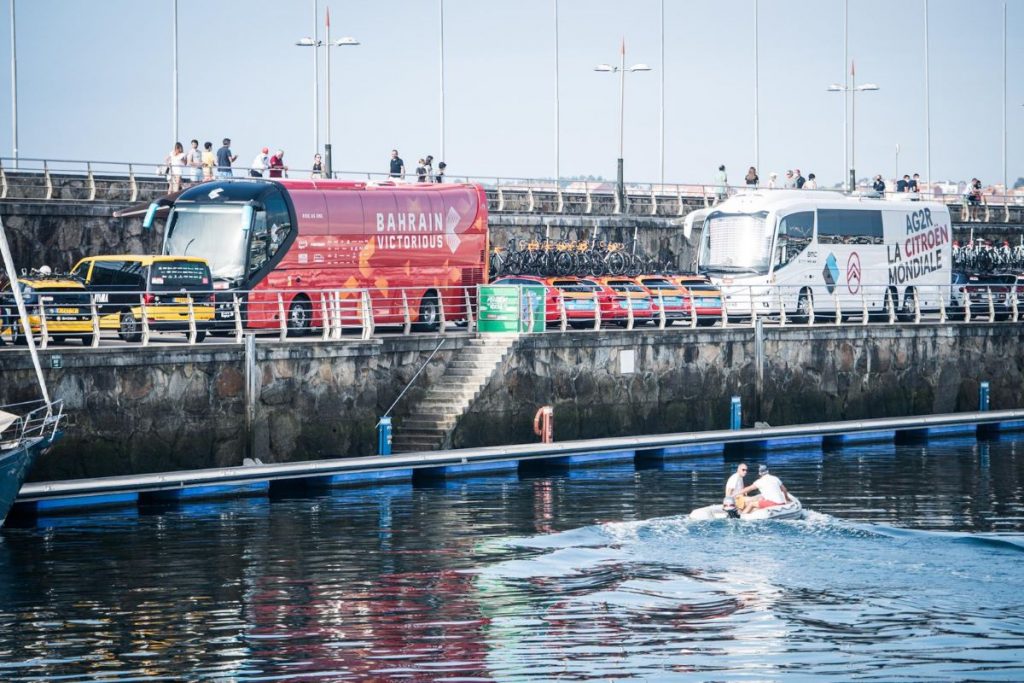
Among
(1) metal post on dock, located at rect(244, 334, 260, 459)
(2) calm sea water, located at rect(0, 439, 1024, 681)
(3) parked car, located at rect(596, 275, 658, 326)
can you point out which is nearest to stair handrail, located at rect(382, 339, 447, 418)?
(2) calm sea water, located at rect(0, 439, 1024, 681)

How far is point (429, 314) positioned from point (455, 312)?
73cm

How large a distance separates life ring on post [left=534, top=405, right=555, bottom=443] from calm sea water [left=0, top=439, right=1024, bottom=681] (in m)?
3.01

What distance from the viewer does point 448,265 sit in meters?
42.7

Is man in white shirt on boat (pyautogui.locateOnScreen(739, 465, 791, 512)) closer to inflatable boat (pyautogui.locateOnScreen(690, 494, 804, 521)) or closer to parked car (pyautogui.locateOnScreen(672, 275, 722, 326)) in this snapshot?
inflatable boat (pyautogui.locateOnScreen(690, 494, 804, 521))

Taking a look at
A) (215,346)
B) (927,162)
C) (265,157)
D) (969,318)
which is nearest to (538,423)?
(215,346)

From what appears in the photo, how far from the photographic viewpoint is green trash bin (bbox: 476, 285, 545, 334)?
39844 mm

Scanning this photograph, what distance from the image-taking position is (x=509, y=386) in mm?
39375

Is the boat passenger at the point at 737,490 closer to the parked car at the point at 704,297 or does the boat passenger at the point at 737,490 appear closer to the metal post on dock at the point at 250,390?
the metal post on dock at the point at 250,390

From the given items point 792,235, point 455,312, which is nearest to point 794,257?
point 792,235

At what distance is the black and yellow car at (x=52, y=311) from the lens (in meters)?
32.5

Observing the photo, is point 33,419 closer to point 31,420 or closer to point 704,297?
point 31,420

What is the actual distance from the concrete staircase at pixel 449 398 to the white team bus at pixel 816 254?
8823mm

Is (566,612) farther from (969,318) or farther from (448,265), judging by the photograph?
(969,318)

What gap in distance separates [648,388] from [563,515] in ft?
35.1
